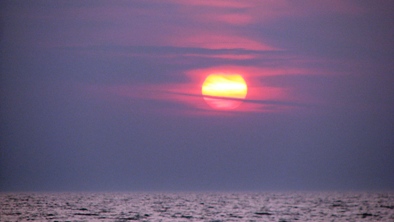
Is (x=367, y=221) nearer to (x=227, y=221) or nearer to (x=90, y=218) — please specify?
(x=227, y=221)

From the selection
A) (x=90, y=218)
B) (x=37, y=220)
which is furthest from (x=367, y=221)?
(x=37, y=220)

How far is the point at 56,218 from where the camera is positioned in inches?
2739

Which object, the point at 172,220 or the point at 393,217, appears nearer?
the point at 172,220

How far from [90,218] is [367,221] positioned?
28285 millimetres

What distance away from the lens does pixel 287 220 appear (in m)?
69.6

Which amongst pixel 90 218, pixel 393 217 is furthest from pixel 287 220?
pixel 90 218

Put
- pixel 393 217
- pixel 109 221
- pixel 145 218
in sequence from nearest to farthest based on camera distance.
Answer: pixel 109 221 < pixel 145 218 < pixel 393 217

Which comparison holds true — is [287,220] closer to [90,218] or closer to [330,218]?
[330,218]

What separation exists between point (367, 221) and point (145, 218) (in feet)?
74.9

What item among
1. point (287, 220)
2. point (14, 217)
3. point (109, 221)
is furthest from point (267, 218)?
point (14, 217)

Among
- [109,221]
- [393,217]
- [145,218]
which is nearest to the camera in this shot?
[109,221]

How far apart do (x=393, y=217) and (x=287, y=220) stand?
46.0 ft

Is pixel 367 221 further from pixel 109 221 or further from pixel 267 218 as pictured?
pixel 109 221

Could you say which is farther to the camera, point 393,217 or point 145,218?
point 393,217
